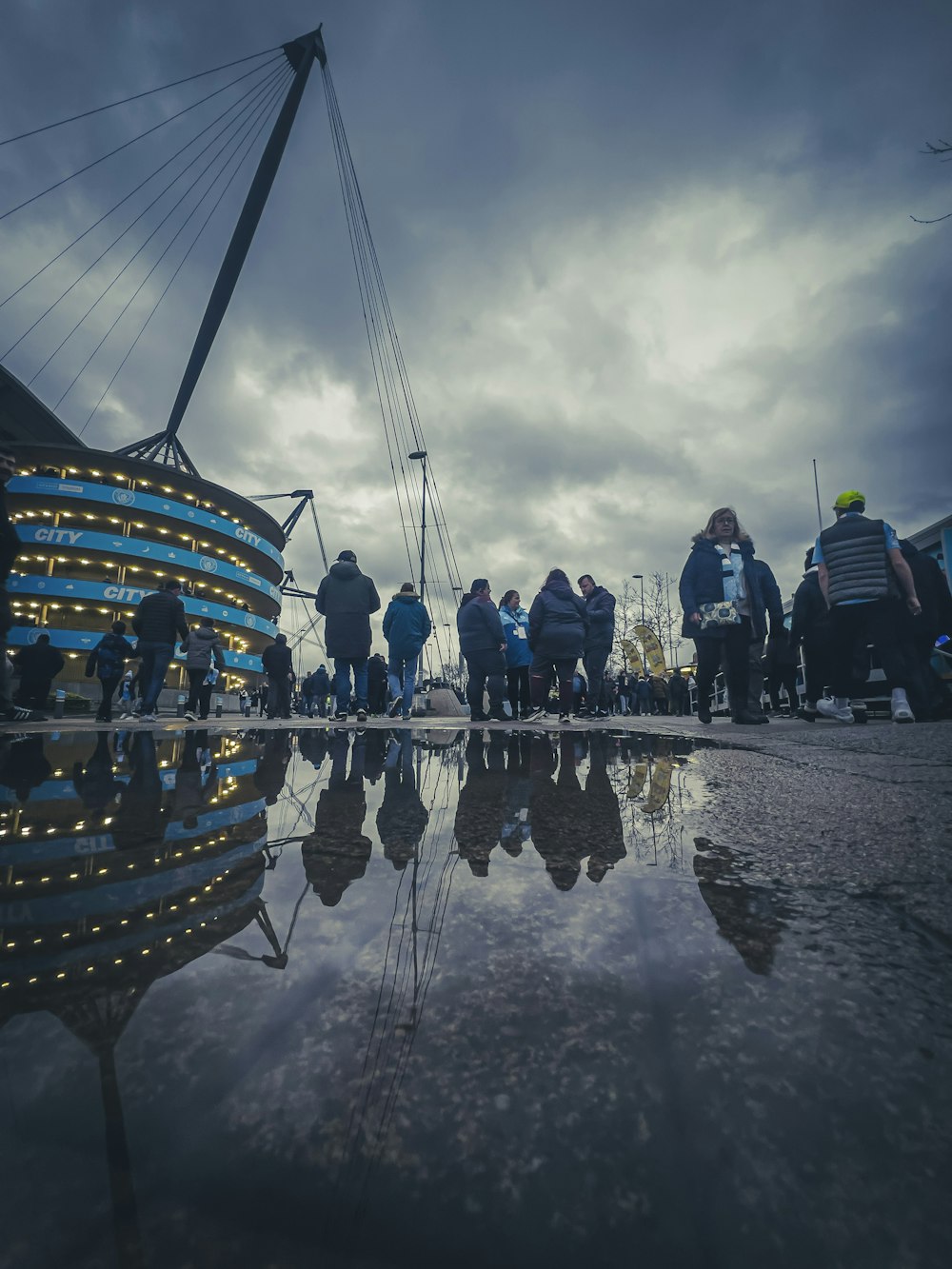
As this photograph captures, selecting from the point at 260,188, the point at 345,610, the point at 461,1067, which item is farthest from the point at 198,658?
the point at 260,188

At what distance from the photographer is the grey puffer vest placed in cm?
482

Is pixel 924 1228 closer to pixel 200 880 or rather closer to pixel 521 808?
pixel 200 880

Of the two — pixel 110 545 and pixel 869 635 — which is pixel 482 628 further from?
pixel 110 545

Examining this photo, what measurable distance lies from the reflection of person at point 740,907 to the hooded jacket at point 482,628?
20.0 feet

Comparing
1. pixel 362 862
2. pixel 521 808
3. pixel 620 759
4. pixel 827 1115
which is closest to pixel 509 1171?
pixel 827 1115

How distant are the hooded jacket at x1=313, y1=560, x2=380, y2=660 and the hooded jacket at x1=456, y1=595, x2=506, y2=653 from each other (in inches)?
61.7

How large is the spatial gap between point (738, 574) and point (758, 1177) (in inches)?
218

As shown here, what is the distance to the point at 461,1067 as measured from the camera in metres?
0.56

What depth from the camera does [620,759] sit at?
10.5 ft

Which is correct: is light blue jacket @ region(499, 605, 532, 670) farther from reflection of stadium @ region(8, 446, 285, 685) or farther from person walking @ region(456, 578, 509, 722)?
reflection of stadium @ region(8, 446, 285, 685)

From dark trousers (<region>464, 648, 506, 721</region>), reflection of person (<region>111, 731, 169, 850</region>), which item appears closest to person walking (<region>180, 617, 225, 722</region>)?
dark trousers (<region>464, 648, 506, 721</region>)

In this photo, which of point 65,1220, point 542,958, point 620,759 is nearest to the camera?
point 65,1220

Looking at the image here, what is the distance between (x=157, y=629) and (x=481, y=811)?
7.74 meters

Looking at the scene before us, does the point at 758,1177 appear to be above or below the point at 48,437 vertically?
below
